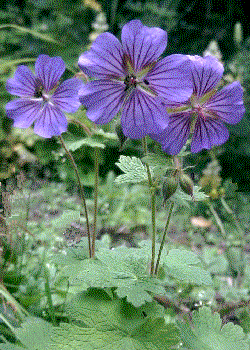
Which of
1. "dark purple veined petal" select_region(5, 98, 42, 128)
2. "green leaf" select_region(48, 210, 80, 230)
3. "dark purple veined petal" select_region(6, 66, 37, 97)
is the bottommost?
"green leaf" select_region(48, 210, 80, 230)

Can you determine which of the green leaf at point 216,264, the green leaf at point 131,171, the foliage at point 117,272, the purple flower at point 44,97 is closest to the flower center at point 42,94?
the purple flower at point 44,97

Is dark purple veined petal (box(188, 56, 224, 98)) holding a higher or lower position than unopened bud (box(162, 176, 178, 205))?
higher

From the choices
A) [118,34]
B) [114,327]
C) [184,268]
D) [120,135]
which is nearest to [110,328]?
[114,327]

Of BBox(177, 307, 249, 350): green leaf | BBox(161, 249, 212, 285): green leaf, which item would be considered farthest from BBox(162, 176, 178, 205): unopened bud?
BBox(177, 307, 249, 350): green leaf

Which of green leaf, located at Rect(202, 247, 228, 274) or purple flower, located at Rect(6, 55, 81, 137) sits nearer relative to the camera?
purple flower, located at Rect(6, 55, 81, 137)

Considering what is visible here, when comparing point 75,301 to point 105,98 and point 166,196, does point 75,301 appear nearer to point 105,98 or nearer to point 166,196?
point 166,196

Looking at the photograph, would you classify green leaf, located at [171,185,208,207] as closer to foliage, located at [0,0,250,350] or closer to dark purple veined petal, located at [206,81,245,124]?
foliage, located at [0,0,250,350]

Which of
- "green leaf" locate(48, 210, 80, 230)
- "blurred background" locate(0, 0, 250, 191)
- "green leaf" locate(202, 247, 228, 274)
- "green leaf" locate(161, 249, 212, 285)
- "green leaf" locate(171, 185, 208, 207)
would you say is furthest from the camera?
"blurred background" locate(0, 0, 250, 191)

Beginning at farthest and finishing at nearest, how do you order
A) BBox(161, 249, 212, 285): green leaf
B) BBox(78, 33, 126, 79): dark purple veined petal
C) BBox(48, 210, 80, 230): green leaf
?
BBox(48, 210, 80, 230): green leaf < BBox(161, 249, 212, 285): green leaf < BBox(78, 33, 126, 79): dark purple veined petal
